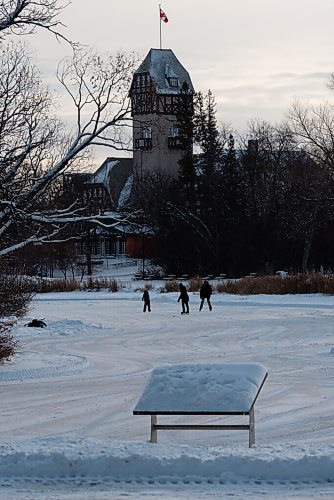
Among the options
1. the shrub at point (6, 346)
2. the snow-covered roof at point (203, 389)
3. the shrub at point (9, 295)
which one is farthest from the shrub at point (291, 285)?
the snow-covered roof at point (203, 389)

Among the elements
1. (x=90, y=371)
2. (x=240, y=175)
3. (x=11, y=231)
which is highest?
(x=240, y=175)

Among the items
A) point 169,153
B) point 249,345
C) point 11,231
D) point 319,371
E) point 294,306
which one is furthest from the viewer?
point 169,153

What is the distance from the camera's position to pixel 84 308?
4678 cm

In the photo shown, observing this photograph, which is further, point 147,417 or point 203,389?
point 147,417

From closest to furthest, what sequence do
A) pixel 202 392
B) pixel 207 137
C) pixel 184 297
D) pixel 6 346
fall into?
1. pixel 202 392
2. pixel 6 346
3. pixel 184 297
4. pixel 207 137

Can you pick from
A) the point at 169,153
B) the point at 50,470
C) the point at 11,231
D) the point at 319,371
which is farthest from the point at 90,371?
the point at 169,153

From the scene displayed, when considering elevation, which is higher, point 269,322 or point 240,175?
point 240,175

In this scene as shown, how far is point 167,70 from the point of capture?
97.1 metres

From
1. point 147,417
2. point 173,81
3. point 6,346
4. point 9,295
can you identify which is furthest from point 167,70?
point 147,417

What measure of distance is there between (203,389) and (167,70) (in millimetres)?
88276

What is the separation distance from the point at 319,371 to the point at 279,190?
64297mm

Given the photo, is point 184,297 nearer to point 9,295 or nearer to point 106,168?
point 9,295

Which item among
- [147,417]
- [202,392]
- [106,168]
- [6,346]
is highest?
[106,168]

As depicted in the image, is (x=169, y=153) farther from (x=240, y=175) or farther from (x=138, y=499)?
(x=138, y=499)
